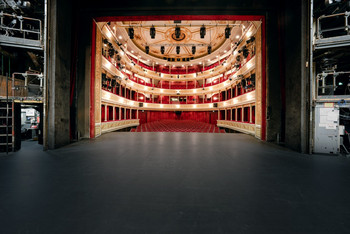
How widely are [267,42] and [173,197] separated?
897 cm

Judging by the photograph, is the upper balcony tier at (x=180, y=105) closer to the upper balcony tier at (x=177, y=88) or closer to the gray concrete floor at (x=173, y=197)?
the upper balcony tier at (x=177, y=88)

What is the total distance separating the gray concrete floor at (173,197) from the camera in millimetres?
1834

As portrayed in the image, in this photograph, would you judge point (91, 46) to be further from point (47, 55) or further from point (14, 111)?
point (14, 111)

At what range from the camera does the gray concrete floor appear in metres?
1.83

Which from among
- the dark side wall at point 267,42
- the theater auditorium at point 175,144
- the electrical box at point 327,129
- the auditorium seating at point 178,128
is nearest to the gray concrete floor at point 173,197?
the theater auditorium at point 175,144

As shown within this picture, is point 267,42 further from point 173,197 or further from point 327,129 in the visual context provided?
point 173,197

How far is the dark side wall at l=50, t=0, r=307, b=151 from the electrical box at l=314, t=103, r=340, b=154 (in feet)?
2.02

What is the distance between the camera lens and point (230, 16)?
23.9 feet

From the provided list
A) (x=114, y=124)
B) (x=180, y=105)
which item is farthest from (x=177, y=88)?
(x=114, y=124)

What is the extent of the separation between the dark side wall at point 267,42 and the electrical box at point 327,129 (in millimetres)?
615

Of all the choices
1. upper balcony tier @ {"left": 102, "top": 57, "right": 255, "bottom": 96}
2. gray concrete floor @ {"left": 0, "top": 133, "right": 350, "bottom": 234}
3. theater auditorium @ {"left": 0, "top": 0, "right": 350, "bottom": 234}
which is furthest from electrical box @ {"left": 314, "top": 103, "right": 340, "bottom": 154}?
upper balcony tier @ {"left": 102, "top": 57, "right": 255, "bottom": 96}

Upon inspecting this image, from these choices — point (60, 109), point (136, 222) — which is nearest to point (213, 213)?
point (136, 222)

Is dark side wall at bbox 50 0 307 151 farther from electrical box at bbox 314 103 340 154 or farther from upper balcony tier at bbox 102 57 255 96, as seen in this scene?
upper balcony tier at bbox 102 57 255 96

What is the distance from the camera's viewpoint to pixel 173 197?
2418mm
